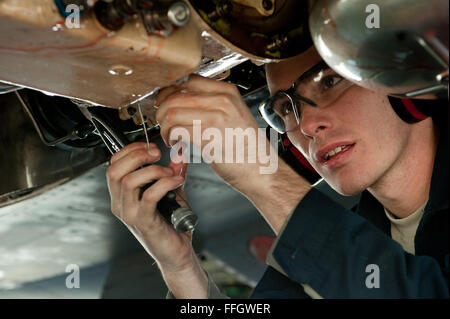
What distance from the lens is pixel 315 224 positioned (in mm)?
975

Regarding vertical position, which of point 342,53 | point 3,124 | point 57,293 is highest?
point 342,53

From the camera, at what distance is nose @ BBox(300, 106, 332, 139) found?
52.0 inches

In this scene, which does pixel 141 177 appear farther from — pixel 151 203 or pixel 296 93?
pixel 296 93

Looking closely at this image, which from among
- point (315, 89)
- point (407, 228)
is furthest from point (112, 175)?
point (407, 228)

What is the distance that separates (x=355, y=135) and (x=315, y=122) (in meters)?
0.09

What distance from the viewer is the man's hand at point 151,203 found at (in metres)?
1.10

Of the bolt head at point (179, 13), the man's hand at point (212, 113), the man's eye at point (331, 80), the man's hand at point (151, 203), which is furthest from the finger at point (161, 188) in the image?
the man's eye at point (331, 80)

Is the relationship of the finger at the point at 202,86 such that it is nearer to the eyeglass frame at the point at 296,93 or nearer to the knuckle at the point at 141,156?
the knuckle at the point at 141,156

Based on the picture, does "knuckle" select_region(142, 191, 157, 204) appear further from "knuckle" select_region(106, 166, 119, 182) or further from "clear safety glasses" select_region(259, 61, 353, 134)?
"clear safety glasses" select_region(259, 61, 353, 134)

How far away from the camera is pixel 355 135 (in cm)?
131

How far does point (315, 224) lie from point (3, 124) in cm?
103

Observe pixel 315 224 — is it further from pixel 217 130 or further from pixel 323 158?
pixel 323 158

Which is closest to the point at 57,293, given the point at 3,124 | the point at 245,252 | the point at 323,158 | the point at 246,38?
the point at 245,252

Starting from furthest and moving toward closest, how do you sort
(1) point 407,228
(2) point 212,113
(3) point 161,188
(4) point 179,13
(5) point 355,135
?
(1) point 407,228
(5) point 355,135
(3) point 161,188
(2) point 212,113
(4) point 179,13
